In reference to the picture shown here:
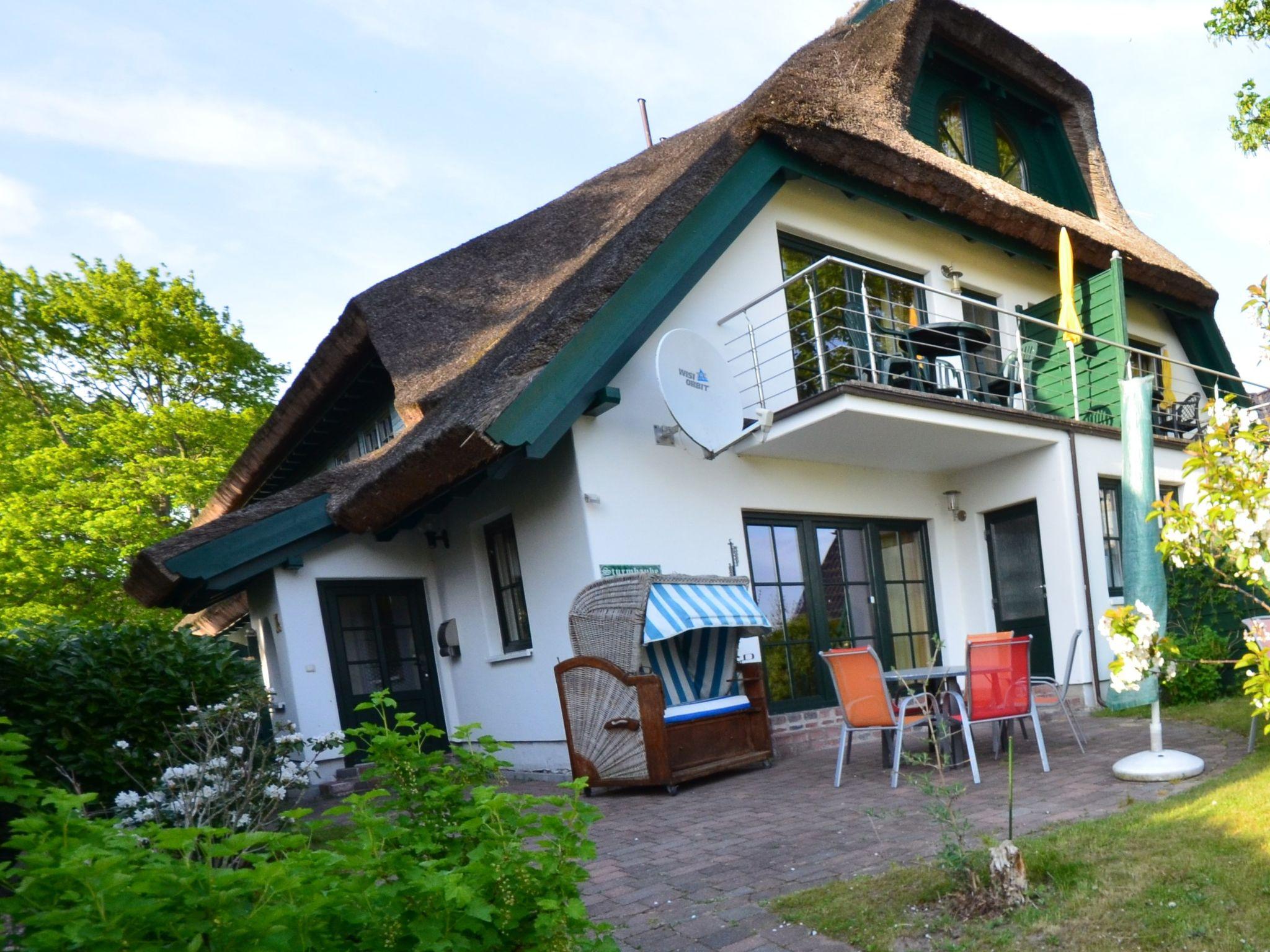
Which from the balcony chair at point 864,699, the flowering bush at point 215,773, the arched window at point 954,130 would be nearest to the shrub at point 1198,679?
the balcony chair at point 864,699

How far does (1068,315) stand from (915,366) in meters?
1.55

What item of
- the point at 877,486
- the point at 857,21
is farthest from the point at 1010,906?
the point at 857,21

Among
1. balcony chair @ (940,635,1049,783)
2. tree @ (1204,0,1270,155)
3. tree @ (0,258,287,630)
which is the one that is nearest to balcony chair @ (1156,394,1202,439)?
tree @ (1204,0,1270,155)

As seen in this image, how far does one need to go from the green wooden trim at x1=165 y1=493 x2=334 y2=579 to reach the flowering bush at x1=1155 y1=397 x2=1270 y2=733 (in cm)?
594

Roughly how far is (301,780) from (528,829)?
306 centimetres

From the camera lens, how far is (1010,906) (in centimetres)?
275

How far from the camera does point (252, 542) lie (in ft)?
22.3

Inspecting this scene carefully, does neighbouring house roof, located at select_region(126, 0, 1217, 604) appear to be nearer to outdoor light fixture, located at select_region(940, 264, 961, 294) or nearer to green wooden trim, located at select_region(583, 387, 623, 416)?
green wooden trim, located at select_region(583, 387, 623, 416)

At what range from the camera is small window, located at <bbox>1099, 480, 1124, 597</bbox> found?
8.32m

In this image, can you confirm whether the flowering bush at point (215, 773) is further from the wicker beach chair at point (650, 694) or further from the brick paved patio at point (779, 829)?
the wicker beach chair at point (650, 694)

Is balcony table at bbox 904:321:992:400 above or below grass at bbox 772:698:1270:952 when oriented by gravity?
above

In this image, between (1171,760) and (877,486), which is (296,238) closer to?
(877,486)

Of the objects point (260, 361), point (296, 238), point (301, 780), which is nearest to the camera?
point (301, 780)

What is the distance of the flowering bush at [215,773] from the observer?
3814 mm
